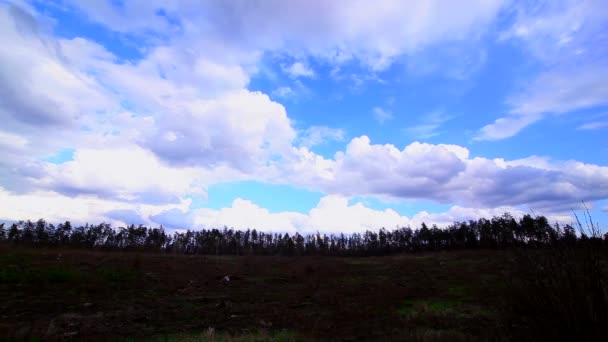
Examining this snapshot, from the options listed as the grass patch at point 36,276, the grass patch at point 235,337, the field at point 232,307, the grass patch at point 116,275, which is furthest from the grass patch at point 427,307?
the grass patch at point 36,276

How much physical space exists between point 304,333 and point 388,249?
4099 inches

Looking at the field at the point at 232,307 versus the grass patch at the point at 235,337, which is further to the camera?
the field at the point at 232,307

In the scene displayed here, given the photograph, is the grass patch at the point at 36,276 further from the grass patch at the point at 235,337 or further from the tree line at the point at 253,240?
the tree line at the point at 253,240

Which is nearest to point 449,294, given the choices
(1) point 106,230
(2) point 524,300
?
(2) point 524,300

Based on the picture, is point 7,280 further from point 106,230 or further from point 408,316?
point 106,230

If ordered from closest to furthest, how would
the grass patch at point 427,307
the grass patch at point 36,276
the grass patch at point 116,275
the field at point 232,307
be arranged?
1. the field at point 232,307
2. the grass patch at point 427,307
3. the grass patch at point 36,276
4. the grass patch at point 116,275

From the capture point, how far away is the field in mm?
8758

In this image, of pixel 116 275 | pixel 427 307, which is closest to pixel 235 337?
pixel 427 307

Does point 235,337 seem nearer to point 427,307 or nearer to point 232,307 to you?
point 232,307

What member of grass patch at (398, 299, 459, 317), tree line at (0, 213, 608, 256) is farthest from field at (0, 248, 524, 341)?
tree line at (0, 213, 608, 256)

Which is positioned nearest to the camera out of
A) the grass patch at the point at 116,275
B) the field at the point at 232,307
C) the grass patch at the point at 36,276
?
the field at the point at 232,307

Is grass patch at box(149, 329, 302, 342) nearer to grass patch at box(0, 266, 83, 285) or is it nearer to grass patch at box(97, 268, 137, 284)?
grass patch at box(0, 266, 83, 285)

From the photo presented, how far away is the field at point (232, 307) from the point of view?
8758mm

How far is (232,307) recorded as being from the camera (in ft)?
44.7
